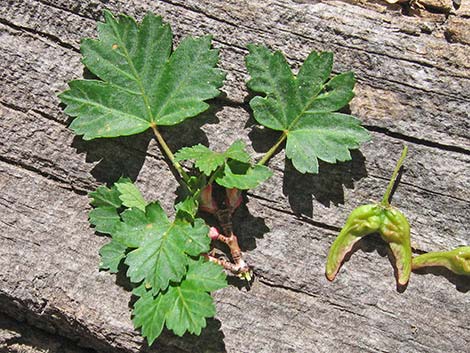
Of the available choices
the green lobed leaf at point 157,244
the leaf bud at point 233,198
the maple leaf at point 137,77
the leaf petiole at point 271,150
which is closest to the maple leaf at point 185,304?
the green lobed leaf at point 157,244

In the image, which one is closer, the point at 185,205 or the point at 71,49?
the point at 185,205

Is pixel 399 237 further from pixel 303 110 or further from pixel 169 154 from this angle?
pixel 169 154

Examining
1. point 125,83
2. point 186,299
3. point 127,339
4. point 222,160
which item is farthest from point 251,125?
point 127,339

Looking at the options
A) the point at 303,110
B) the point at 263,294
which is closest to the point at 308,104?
the point at 303,110

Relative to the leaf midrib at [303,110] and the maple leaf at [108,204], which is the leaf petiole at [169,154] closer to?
the maple leaf at [108,204]

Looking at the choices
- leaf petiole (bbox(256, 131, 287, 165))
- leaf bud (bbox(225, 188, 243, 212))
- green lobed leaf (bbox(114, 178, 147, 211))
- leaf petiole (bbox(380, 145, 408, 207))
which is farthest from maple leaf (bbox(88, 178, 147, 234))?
leaf petiole (bbox(380, 145, 408, 207))

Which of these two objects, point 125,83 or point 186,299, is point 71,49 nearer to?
point 125,83
